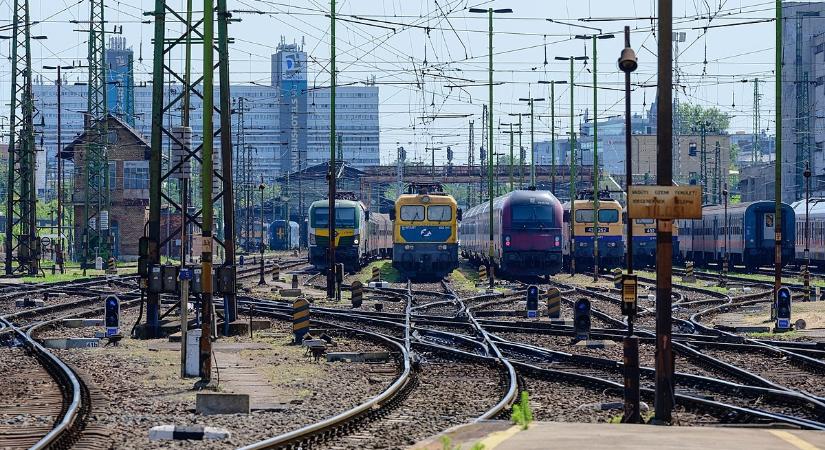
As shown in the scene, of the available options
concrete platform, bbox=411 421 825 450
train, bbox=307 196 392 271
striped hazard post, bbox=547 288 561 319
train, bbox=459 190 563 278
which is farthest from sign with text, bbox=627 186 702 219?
train, bbox=307 196 392 271

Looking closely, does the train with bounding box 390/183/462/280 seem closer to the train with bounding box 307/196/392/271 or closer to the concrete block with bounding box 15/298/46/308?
the train with bounding box 307/196/392/271

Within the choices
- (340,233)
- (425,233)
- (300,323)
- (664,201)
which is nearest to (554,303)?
(300,323)

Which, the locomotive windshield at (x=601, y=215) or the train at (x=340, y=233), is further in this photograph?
the locomotive windshield at (x=601, y=215)

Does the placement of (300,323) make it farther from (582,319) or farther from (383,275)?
(383,275)

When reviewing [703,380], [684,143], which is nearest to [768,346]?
[703,380]

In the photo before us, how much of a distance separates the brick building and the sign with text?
221 ft

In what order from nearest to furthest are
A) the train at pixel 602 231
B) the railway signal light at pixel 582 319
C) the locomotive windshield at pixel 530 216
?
the railway signal light at pixel 582 319 → the locomotive windshield at pixel 530 216 → the train at pixel 602 231

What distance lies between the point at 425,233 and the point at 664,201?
123ft

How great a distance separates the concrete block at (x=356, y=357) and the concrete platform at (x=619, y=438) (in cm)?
970

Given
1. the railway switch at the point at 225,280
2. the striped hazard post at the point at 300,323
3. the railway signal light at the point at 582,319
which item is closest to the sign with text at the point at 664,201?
the railway switch at the point at 225,280

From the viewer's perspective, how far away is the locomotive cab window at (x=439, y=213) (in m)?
52.2

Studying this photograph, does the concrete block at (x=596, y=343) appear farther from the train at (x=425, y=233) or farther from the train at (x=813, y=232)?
the train at (x=813, y=232)

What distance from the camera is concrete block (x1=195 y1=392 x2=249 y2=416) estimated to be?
584 inches

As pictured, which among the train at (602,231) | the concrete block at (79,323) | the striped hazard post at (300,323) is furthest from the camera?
the train at (602,231)
